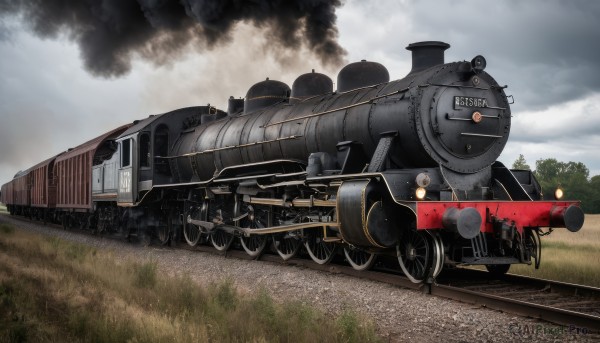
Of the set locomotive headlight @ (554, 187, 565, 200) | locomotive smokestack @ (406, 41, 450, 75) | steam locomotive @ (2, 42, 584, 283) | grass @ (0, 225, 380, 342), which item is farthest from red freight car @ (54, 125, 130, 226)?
locomotive headlight @ (554, 187, 565, 200)

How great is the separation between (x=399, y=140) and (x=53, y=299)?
5063 mm

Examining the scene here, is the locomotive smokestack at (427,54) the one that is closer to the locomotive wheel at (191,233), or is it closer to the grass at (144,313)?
the grass at (144,313)

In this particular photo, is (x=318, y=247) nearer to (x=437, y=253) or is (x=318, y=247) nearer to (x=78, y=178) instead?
(x=437, y=253)

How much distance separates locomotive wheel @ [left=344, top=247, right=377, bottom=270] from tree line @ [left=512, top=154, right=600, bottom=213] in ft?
136

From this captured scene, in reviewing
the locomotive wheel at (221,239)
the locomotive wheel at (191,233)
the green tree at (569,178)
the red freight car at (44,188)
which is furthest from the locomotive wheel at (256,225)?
the green tree at (569,178)

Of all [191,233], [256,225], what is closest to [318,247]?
[256,225]

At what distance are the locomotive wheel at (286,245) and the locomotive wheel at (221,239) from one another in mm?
1674

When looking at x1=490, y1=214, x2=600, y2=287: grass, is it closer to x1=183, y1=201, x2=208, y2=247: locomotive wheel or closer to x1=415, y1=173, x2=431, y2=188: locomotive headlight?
x1=415, y1=173, x2=431, y2=188: locomotive headlight

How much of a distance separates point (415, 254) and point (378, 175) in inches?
50.8

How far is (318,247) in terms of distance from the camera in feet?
34.3

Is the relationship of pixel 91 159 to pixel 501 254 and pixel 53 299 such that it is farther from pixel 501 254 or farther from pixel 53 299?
pixel 501 254

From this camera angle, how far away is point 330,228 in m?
9.38

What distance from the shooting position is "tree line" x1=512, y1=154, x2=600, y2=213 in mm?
57781

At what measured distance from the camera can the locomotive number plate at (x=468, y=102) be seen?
27.7 ft
